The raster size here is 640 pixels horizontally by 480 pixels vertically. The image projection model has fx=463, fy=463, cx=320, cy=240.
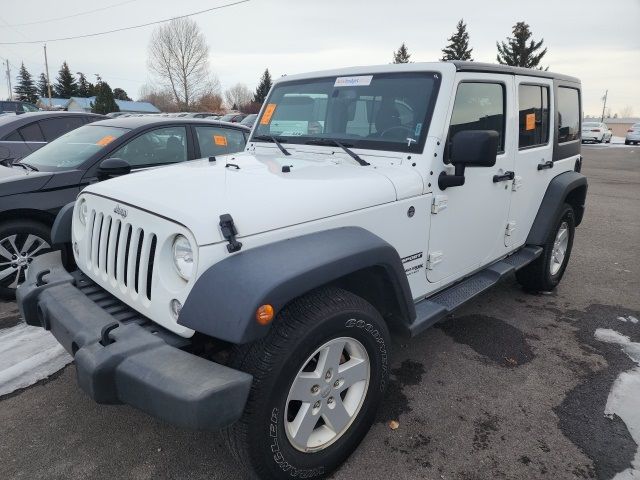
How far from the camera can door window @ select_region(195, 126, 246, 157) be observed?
5.42 metres

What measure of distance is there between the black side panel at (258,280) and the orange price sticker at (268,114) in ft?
6.40

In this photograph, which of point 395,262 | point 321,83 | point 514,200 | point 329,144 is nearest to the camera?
point 395,262

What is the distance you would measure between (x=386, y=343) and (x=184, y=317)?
106 centimetres

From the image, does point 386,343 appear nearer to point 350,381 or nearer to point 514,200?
point 350,381

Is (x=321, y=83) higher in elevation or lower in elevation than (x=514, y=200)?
higher

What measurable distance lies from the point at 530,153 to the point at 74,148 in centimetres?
443

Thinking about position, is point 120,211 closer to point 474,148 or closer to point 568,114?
point 474,148

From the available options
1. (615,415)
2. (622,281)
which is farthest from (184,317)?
(622,281)

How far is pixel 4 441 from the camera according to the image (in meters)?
2.51

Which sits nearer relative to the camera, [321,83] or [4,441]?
[4,441]

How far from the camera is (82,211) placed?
9.21 feet

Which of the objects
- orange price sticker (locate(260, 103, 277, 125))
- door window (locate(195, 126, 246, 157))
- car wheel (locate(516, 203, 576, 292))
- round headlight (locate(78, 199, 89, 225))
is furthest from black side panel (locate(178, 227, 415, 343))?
door window (locate(195, 126, 246, 157))

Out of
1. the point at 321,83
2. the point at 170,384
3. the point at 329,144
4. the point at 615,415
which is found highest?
the point at 321,83

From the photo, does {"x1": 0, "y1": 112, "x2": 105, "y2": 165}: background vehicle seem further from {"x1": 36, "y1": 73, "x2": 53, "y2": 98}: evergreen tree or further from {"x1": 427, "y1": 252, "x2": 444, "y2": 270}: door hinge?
{"x1": 36, "y1": 73, "x2": 53, "y2": 98}: evergreen tree
